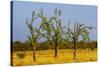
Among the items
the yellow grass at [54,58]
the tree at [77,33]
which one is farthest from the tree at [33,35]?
the tree at [77,33]

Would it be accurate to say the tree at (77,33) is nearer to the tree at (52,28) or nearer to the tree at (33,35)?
the tree at (52,28)

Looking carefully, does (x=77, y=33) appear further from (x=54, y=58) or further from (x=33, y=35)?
(x=33, y=35)

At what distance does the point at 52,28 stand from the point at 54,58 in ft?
1.08

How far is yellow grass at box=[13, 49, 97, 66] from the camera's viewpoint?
2.57 meters

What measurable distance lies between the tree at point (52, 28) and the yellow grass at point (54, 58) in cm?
7

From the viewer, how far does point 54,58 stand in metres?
2.68

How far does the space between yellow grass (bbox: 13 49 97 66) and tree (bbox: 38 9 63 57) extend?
2.7 inches

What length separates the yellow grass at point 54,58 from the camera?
2.57 meters

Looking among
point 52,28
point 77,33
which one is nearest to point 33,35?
point 52,28

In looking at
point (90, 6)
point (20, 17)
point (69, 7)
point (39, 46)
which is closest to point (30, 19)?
point (20, 17)

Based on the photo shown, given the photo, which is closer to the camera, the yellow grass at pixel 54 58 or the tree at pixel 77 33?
the yellow grass at pixel 54 58

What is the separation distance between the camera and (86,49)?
2822 mm
